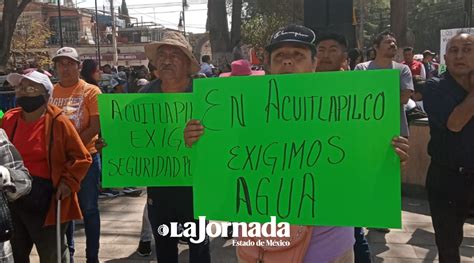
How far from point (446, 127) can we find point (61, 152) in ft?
7.48

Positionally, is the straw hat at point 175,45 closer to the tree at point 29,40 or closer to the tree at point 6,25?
the tree at point 6,25

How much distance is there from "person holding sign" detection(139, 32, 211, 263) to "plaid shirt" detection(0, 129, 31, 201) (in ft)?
2.66

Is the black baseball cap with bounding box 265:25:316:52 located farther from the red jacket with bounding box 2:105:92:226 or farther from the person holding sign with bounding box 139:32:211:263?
the red jacket with bounding box 2:105:92:226

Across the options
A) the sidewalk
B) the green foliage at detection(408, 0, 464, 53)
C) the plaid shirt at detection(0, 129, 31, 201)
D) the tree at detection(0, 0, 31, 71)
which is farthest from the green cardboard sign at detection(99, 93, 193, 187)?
the green foliage at detection(408, 0, 464, 53)

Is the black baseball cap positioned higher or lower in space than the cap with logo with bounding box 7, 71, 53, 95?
higher

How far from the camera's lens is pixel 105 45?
57.1 meters

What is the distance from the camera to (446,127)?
2795 millimetres

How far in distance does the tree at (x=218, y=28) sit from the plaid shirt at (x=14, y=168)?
43.5 feet

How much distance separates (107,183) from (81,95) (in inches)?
40.5

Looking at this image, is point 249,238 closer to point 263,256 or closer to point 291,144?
point 263,256

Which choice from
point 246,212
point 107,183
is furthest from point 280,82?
point 107,183

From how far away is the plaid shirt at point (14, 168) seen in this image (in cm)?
241

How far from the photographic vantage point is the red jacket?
3.04 metres

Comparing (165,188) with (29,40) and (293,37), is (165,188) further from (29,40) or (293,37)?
(29,40)
